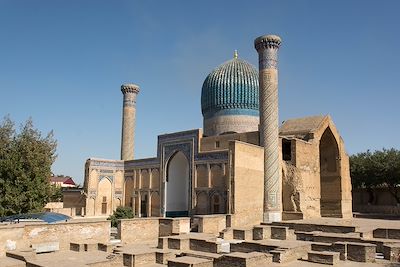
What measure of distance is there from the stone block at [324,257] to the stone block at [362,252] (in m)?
0.67

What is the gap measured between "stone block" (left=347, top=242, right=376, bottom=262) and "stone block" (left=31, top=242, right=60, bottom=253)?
374 inches

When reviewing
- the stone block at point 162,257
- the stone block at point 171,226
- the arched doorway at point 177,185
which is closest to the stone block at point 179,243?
the stone block at point 162,257

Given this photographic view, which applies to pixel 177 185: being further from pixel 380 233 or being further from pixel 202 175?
pixel 380 233

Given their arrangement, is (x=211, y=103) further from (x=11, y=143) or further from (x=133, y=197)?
(x=11, y=143)

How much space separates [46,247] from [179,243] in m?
4.43

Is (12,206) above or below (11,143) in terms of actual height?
below

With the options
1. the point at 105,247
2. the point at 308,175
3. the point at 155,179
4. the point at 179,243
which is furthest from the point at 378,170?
the point at 105,247

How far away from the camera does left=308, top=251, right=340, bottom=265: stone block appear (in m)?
10.6

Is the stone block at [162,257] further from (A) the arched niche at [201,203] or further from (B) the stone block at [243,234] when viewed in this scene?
(A) the arched niche at [201,203]

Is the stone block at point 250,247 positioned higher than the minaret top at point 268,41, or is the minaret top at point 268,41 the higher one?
the minaret top at point 268,41

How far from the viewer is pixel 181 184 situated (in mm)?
28797

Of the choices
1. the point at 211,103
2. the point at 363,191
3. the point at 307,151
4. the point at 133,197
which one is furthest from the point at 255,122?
the point at 363,191

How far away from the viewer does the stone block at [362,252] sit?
440 inches

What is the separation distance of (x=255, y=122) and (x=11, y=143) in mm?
17481
